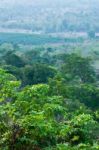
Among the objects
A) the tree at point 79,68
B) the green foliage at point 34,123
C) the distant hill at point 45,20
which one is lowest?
the distant hill at point 45,20

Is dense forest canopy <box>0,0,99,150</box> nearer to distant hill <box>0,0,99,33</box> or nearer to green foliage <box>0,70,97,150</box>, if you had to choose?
green foliage <box>0,70,97,150</box>

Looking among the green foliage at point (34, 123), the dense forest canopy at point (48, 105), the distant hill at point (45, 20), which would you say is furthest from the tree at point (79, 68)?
the distant hill at point (45, 20)

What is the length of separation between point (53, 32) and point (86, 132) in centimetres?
10226

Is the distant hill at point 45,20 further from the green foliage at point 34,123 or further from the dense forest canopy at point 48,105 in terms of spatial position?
the green foliage at point 34,123

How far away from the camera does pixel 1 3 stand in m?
191

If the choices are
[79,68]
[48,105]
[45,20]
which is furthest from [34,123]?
[45,20]

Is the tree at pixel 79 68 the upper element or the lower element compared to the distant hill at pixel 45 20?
upper

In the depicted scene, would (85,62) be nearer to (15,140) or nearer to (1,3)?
(15,140)

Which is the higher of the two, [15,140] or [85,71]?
[15,140]

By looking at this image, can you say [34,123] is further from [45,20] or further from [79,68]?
[45,20]

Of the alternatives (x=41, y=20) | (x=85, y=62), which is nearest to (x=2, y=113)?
(x=85, y=62)

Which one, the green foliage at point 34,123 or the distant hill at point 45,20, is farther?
the distant hill at point 45,20

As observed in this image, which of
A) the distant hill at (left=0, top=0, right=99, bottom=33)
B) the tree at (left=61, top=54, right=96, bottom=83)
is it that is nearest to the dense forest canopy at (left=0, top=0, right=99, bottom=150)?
the tree at (left=61, top=54, right=96, bottom=83)

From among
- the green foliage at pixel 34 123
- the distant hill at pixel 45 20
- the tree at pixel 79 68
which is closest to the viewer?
the green foliage at pixel 34 123
